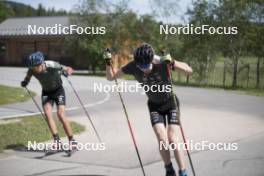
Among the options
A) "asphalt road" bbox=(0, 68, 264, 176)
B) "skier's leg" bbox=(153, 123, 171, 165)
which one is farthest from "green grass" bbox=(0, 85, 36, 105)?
"skier's leg" bbox=(153, 123, 171, 165)

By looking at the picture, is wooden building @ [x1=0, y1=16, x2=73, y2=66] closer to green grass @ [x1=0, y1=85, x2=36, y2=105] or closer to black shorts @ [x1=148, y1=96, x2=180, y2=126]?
green grass @ [x1=0, y1=85, x2=36, y2=105]

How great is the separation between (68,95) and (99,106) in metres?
4.79

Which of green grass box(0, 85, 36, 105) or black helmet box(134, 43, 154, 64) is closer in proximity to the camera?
black helmet box(134, 43, 154, 64)

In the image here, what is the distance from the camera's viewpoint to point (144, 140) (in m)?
10.5

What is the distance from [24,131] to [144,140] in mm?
2840

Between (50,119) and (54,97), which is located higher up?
(54,97)

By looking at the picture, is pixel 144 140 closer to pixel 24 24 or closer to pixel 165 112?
pixel 165 112

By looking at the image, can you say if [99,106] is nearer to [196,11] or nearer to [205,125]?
[205,125]

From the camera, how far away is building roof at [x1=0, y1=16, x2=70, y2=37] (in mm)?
51794

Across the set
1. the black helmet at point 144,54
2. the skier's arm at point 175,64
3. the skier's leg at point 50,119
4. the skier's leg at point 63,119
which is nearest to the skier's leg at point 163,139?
the skier's arm at point 175,64

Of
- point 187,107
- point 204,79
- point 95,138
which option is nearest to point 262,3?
point 204,79

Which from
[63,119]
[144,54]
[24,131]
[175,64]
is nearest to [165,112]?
[175,64]

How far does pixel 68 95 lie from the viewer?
21438mm

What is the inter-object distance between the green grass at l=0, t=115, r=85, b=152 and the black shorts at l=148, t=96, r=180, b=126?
12.4ft
